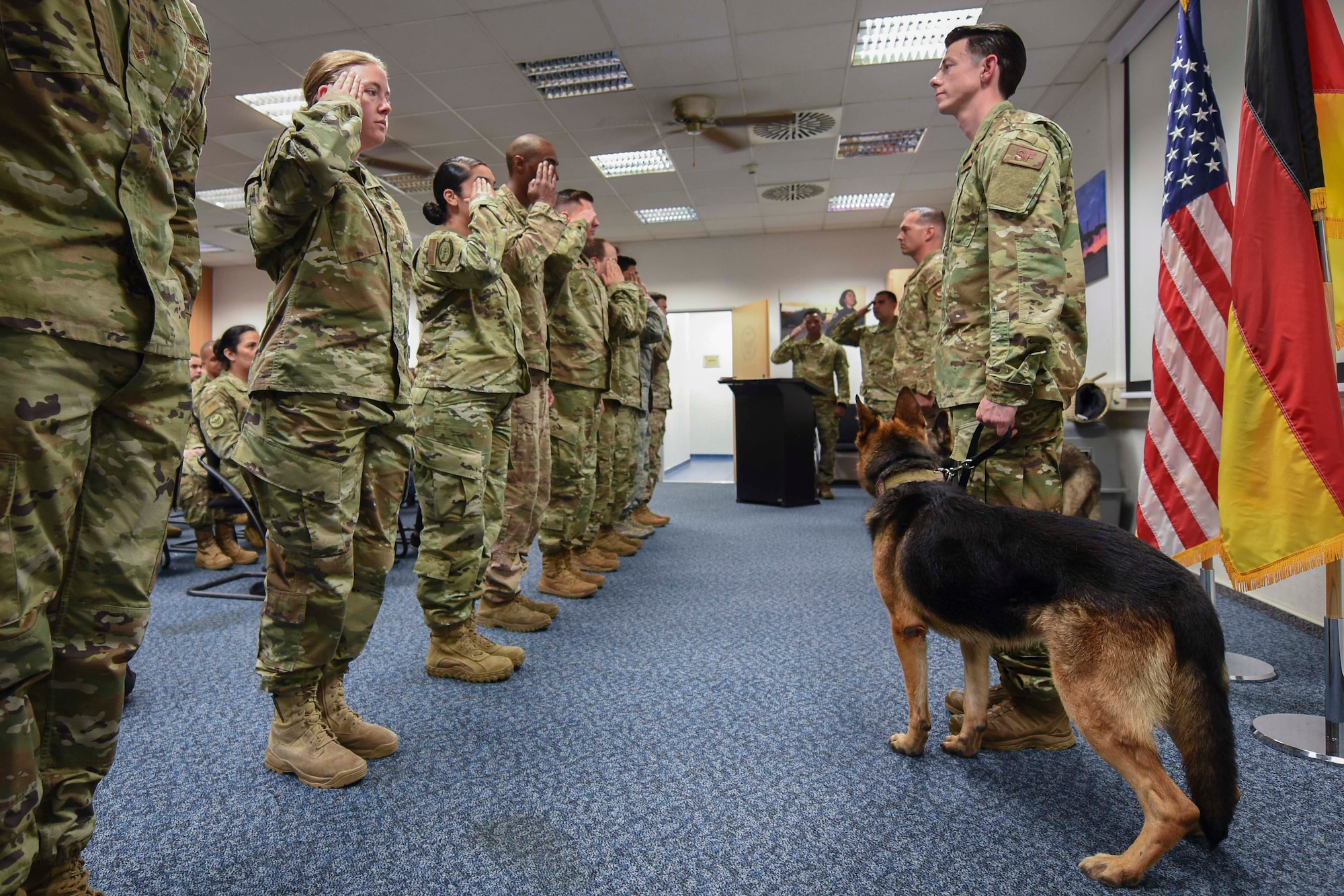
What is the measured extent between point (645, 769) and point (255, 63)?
17.6ft

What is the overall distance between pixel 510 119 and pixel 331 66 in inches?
178

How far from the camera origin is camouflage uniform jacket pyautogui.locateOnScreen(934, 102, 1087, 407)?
1491 millimetres

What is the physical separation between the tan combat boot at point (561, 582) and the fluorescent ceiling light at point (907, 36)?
392 centimetres

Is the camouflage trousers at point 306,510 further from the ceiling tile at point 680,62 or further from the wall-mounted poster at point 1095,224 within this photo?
the wall-mounted poster at point 1095,224

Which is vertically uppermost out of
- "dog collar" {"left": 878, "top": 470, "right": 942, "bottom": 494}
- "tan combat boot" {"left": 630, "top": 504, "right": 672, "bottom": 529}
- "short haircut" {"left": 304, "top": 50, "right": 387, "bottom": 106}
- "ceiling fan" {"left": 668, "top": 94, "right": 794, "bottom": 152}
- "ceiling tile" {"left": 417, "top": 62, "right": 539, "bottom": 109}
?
"ceiling tile" {"left": 417, "top": 62, "right": 539, "bottom": 109}

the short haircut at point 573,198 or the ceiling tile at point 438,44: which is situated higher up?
the ceiling tile at point 438,44

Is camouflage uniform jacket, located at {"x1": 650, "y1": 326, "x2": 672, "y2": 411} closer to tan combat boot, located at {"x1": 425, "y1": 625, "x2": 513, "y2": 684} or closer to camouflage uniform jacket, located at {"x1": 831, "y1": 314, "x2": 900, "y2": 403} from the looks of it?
camouflage uniform jacket, located at {"x1": 831, "y1": 314, "x2": 900, "y2": 403}

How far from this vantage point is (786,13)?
405 cm

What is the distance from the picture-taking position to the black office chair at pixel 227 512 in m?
2.96

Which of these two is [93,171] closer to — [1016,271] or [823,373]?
[1016,271]

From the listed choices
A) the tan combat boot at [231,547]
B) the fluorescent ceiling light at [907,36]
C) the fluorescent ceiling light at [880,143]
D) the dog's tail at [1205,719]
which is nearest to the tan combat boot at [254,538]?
the tan combat boot at [231,547]

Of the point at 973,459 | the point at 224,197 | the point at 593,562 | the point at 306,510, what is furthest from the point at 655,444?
the point at 224,197

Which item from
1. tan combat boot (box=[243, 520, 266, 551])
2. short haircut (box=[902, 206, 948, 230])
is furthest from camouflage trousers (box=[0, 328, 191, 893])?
tan combat boot (box=[243, 520, 266, 551])

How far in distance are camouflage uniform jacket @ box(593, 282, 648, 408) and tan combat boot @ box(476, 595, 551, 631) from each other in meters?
1.43
